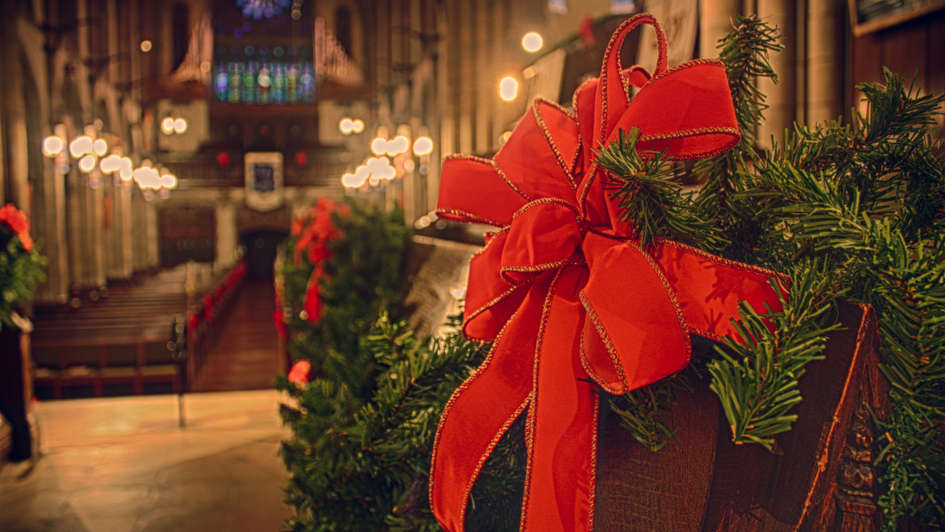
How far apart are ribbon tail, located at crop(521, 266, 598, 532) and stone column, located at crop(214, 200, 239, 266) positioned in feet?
113

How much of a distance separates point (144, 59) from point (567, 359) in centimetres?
3734

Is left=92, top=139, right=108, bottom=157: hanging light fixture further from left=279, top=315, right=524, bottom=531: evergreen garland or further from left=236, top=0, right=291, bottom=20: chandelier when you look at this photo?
left=236, top=0, right=291, bottom=20: chandelier

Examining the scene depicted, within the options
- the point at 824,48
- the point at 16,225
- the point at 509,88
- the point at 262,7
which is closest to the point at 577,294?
the point at 824,48

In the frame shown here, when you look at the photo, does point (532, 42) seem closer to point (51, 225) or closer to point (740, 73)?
point (740, 73)

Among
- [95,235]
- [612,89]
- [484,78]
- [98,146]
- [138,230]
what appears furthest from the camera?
[138,230]

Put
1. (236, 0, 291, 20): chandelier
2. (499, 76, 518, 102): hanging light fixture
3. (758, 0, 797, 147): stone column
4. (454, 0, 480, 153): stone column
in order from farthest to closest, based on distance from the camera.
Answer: (236, 0, 291, 20): chandelier → (454, 0, 480, 153): stone column → (499, 76, 518, 102): hanging light fixture → (758, 0, 797, 147): stone column

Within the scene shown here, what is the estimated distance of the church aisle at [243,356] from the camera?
448 inches

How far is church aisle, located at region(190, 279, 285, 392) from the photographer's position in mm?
11367

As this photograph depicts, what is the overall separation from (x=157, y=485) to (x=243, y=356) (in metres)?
11.5

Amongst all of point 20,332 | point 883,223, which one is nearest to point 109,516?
point 883,223

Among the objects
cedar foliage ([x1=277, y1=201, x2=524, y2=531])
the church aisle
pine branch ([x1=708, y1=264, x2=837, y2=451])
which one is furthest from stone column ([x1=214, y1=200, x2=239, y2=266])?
pine branch ([x1=708, y1=264, x2=837, y2=451])

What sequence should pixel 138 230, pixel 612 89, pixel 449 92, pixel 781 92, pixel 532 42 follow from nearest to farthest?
pixel 612 89
pixel 781 92
pixel 532 42
pixel 449 92
pixel 138 230

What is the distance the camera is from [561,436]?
65cm

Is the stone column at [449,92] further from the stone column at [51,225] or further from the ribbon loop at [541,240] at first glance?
the ribbon loop at [541,240]
